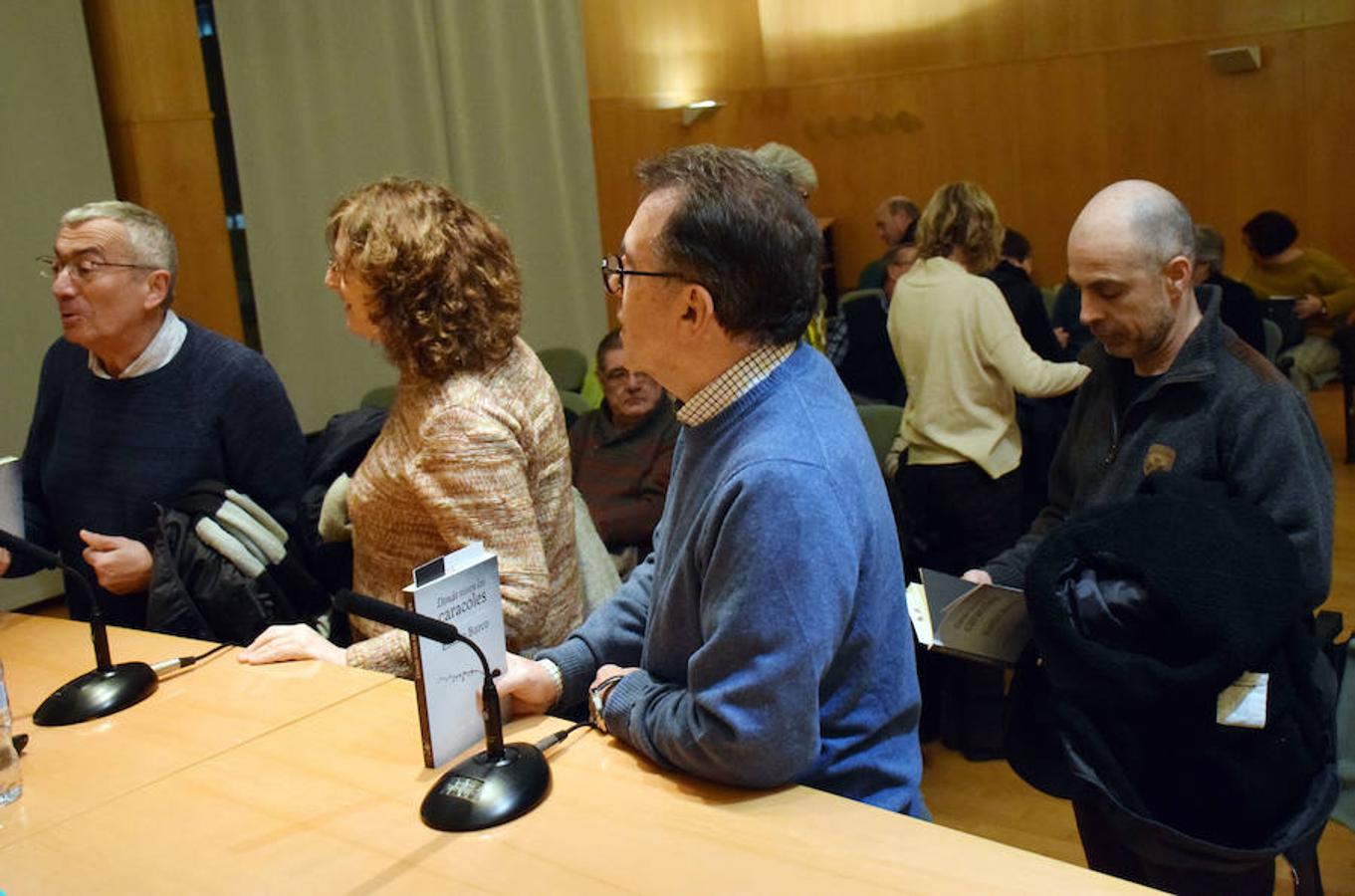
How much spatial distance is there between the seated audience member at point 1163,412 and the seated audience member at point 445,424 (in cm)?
86

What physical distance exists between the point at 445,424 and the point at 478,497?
13 centimetres

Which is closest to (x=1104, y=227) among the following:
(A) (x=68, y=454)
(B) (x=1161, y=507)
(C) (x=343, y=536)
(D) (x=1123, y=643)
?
(B) (x=1161, y=507)

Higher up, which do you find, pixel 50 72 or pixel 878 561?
pixel 50 72

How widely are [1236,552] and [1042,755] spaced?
0.50m

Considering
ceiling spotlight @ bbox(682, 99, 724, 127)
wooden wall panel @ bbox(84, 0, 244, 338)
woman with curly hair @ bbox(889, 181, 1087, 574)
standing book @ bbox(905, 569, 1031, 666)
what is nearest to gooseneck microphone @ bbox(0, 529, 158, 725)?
standing book @ bbox(905, 569, 1031, 666)

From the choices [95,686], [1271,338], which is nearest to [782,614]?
[95,686]

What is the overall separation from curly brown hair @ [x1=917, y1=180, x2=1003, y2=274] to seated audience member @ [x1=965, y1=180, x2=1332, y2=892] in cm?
172

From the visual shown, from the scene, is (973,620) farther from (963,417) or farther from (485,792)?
(963,417)

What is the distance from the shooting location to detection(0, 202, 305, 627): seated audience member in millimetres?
2613

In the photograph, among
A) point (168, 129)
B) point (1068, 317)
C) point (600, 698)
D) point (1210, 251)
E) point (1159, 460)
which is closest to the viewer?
point (600, 698)

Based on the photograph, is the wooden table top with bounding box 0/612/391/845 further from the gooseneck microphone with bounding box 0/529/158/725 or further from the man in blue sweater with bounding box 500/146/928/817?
the man in blue sweater with bounding box 500/146/928/817

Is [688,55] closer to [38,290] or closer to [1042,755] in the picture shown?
[38,290]

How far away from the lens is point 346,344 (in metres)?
6.46

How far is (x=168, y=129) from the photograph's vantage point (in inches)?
221
